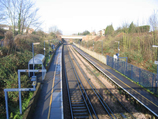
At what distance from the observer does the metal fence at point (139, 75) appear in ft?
42.0

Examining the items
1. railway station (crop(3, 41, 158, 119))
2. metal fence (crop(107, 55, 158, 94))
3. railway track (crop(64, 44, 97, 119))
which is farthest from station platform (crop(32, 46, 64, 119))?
metal fence (crop(107, 55, 158, 94))

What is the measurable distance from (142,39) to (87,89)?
14.9m

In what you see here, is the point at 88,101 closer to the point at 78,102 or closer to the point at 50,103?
the point at 78,102

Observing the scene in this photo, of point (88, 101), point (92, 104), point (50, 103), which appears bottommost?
point (92, 104)

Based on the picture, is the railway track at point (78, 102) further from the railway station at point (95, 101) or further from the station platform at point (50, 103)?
the station platform at point (50, 103)

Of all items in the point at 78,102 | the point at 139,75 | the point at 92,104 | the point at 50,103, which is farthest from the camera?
the point at 139,75

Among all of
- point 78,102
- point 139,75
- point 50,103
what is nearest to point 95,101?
point 78,102

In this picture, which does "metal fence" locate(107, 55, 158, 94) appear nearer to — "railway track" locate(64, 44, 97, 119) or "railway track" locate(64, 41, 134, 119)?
"railway track" locate(64, 41, 134, 119)

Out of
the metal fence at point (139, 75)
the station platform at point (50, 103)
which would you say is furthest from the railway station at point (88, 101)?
the metal fence at point (139, 75)

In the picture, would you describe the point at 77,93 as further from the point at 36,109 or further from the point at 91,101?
the point at 36,109

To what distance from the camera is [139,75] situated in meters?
14.9

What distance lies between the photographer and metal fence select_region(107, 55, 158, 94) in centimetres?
1279

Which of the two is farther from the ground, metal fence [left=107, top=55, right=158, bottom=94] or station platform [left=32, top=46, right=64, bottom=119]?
metal fence [left=107, top=55, right=158, bottom=94]

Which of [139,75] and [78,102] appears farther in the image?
[139,75]
